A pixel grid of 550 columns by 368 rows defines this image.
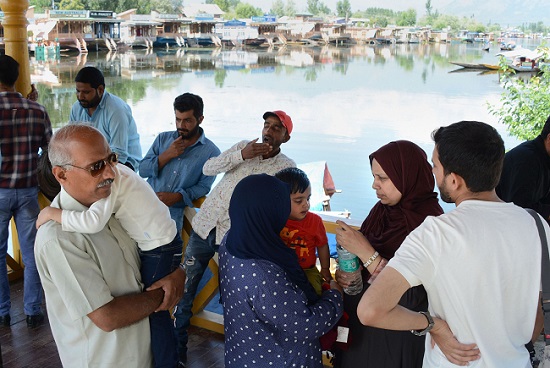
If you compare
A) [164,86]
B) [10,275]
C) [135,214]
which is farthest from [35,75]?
[135,214]

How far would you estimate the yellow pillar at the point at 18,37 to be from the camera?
11.8ft

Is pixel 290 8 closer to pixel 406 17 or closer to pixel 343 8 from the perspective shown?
pixel 343 8

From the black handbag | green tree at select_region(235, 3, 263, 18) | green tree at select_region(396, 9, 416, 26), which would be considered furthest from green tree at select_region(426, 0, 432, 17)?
the black handbag

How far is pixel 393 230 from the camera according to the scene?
1883 millimetres

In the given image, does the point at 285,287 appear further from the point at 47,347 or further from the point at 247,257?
the point at 47,347

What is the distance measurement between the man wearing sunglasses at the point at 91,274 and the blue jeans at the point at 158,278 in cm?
3

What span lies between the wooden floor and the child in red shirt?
0.96 meters

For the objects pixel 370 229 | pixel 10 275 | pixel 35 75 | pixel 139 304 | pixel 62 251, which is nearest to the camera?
pixel 62 251

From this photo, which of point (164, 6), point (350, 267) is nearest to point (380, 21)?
point (164, 6)

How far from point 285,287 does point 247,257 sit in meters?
0.14

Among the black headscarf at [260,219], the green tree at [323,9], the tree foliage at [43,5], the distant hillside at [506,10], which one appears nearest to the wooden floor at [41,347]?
the black headscarf at [260,219]

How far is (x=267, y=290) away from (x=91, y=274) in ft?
1.60

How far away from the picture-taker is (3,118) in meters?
3.00

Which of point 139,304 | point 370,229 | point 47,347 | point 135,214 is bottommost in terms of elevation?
point 47,347
